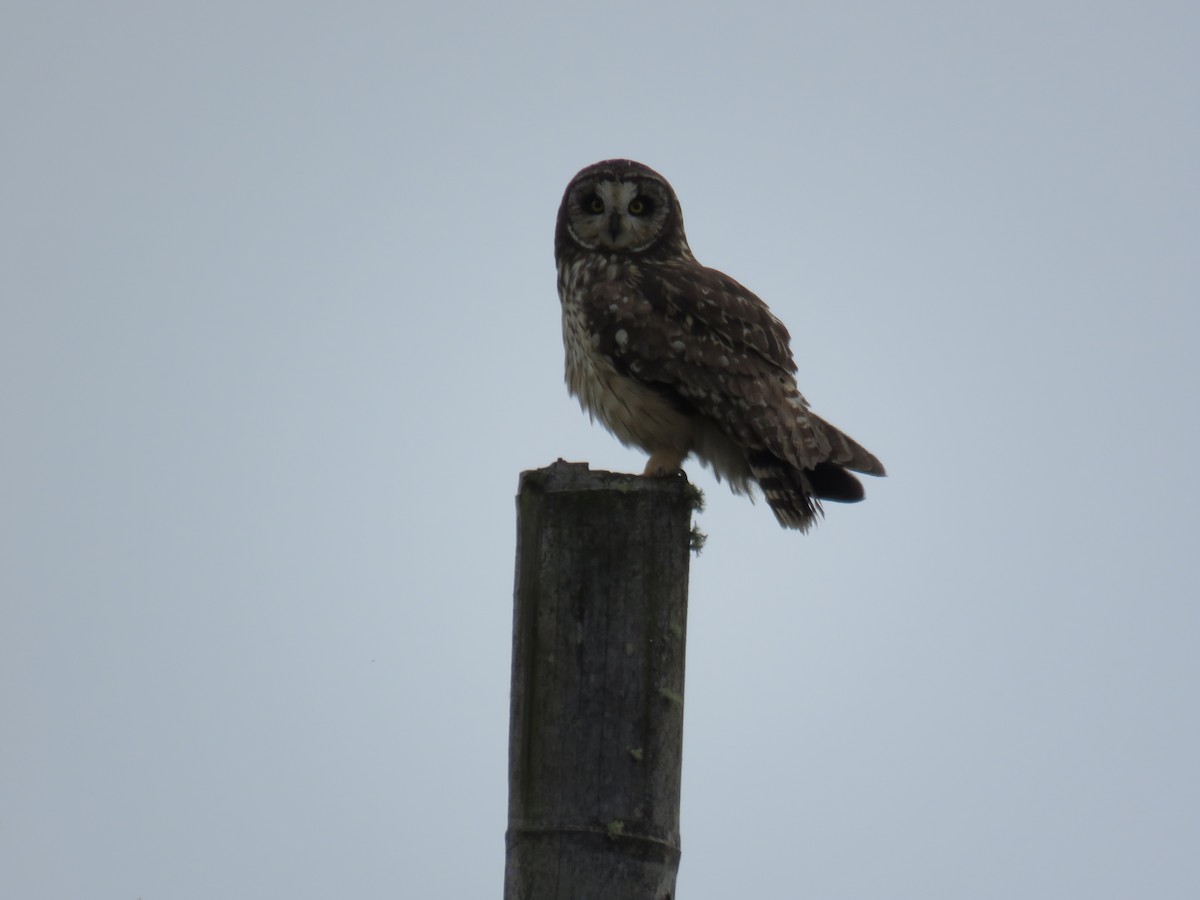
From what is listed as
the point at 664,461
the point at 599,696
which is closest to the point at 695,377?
the point at 664,461

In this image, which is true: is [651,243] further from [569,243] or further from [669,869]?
[669,869]

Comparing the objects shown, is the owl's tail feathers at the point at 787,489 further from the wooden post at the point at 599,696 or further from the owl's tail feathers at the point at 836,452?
the wooden post at the point at 599,696

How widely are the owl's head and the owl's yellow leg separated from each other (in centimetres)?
115

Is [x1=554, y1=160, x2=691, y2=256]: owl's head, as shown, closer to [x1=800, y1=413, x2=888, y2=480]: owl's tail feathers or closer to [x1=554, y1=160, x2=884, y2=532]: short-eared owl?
[x1=554, y1=160, x2=884, y2=532]: short-eared owl

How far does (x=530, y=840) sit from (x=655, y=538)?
69cm

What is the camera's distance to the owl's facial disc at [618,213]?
273 inches

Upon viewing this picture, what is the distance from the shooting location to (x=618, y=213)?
6.96 meters

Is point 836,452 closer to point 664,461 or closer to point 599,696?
point 664,461

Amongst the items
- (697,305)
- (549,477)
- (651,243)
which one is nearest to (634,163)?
(651,243)

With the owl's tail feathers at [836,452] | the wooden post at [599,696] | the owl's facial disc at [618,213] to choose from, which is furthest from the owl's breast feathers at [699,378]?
the wooden post at [599,696]

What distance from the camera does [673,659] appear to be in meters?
3.20

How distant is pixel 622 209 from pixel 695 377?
1313 mm

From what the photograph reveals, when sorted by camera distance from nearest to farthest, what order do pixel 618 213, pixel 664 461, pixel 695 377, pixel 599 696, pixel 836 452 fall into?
pixel 599 696 → pixel 836 452 → pixel 695 377 → pixel 664 461 → pixel 618 213

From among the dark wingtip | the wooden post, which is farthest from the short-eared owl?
the wooden post
